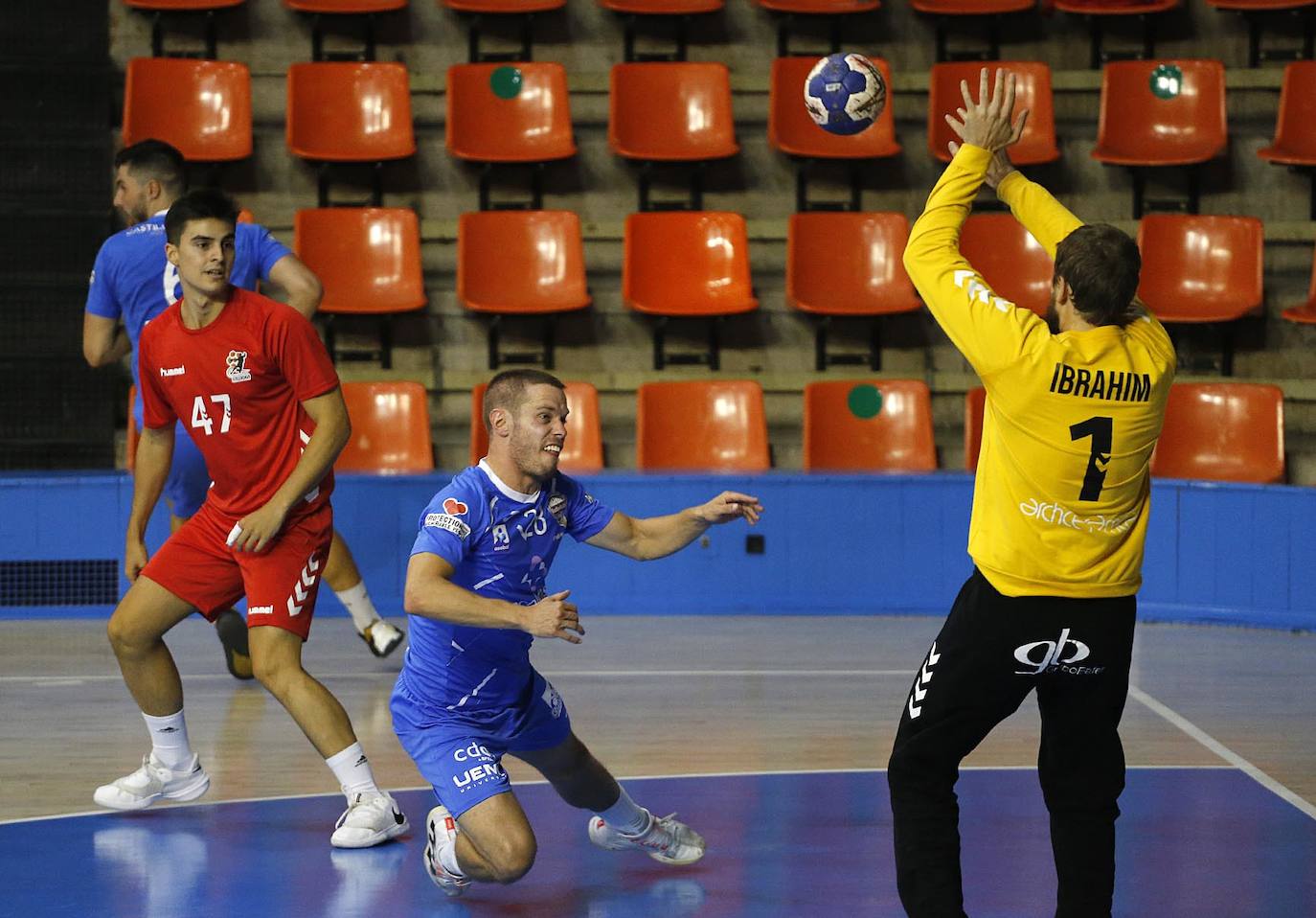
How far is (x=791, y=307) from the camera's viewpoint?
394 inches

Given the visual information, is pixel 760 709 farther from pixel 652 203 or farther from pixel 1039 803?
pixel 652 203

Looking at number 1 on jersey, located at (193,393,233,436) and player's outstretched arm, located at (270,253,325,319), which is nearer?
number 1 on jersey, located at (193,393,233,436)

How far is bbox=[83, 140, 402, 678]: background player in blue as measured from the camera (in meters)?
6.20

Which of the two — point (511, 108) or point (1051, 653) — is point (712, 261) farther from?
point (1051, 653)

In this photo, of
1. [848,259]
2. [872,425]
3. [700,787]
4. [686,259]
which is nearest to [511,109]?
[686,259]

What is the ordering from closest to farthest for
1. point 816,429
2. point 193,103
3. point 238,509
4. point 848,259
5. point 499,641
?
point 499,641, point 238,509, point 816,429, point 848,259, point 193,103

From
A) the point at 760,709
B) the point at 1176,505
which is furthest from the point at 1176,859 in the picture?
the point at 1176,505

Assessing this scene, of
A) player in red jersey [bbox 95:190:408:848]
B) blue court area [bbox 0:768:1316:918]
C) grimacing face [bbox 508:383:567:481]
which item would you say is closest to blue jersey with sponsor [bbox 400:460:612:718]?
grimacing face [bbox 508:383:567:481]

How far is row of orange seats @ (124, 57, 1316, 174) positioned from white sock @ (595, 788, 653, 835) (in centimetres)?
601

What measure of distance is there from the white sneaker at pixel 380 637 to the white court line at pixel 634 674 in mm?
126

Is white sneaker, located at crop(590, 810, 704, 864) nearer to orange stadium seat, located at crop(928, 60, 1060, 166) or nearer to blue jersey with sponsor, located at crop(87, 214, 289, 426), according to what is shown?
blue jersey with sponsor, located at crop(87, 214, 289, 426)

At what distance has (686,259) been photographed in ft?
32.0

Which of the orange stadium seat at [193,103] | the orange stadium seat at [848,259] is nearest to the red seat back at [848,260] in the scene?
the orange stadium seat at [848,259]

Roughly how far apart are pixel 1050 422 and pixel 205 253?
7.83ft
